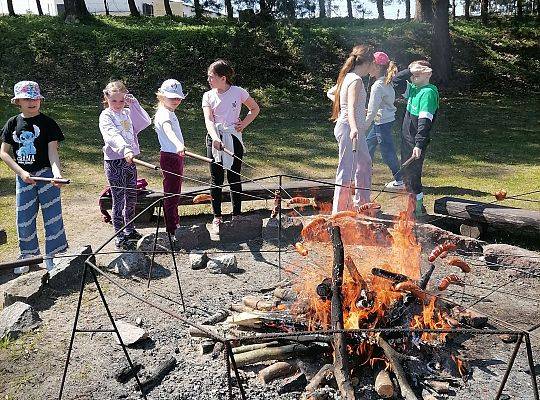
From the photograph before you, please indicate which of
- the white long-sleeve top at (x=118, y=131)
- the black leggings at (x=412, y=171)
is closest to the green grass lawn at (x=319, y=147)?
the black leggings at (x=412, y=171)

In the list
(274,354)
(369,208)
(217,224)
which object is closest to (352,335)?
(274,354)

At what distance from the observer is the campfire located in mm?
3441

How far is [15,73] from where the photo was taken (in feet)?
53.3

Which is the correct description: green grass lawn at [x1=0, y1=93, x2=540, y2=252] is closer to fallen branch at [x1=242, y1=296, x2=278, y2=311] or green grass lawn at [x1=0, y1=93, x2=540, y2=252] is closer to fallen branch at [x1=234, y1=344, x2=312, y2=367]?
fallen branch at [x1=242, y1=296, x2=278, y2=311]

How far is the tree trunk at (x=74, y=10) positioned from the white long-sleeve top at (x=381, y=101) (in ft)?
50.0

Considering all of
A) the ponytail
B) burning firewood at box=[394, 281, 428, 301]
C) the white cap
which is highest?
the white cap

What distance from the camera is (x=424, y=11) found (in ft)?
67.8

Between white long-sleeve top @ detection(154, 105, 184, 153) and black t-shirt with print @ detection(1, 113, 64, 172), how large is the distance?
0.98 meters

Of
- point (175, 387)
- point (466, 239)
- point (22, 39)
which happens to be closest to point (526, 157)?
point (466, 239)

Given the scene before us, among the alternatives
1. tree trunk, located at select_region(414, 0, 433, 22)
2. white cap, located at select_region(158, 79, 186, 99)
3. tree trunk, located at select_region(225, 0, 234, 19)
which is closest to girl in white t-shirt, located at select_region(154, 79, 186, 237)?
white cap, located at select_region(158, 79, 186, 99)

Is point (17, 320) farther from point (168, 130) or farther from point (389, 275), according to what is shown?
point (389, 275)

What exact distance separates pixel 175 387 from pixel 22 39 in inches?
653

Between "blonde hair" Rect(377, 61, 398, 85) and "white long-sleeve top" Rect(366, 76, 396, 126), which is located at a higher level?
"blonde hair" Rect(377, 61, 398, 85)

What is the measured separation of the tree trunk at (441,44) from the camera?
17406mm
